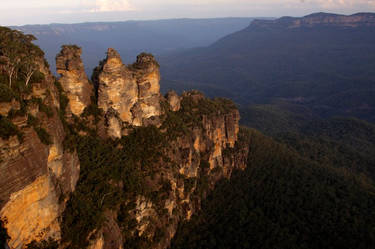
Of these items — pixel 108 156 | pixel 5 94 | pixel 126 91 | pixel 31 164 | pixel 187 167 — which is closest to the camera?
pixel 5 94

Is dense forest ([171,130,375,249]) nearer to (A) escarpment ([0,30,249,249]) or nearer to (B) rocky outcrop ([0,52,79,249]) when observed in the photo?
(A) escarpment ([0,30,249,249])

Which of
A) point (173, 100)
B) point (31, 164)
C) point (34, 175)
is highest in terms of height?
point (31, 164)

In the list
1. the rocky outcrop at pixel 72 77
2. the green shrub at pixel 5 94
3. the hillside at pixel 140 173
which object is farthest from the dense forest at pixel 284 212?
the green shrub at pixel 5 94

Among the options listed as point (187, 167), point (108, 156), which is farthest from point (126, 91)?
point (187, 167)

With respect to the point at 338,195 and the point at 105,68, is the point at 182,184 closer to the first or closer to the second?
the point at 105,68

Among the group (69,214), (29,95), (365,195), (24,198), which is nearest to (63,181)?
(69,214)

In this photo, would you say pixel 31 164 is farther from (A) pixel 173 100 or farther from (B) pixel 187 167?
(A) pixel 173 100

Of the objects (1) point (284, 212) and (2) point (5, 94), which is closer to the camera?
(2) point (5, 94)
